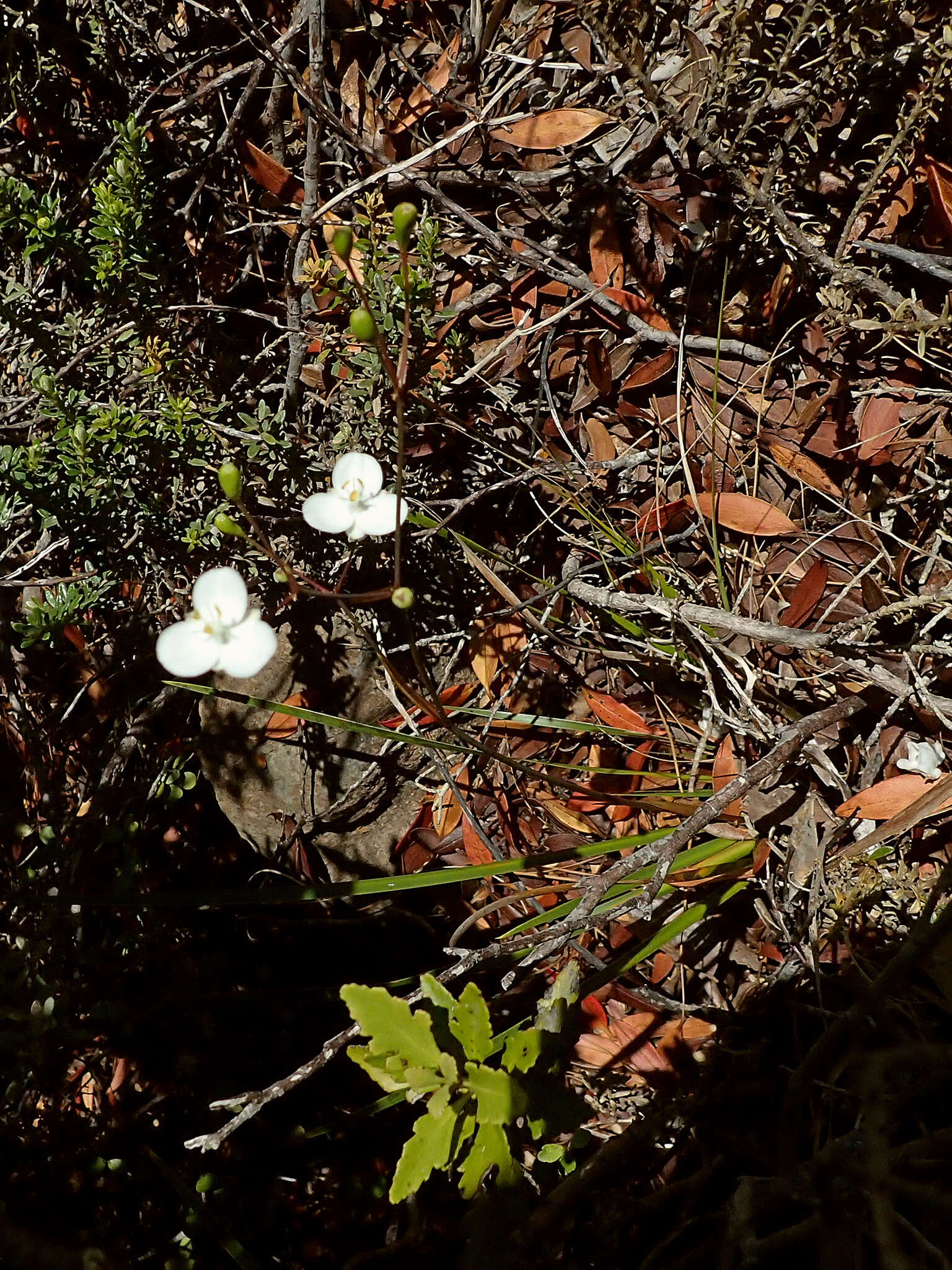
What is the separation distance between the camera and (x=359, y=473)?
1478 millimetres

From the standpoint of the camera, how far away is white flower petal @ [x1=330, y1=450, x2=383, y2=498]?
1469 millimetres

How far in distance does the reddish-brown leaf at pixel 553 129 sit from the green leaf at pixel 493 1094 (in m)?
1.73

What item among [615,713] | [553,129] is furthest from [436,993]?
[553,129]

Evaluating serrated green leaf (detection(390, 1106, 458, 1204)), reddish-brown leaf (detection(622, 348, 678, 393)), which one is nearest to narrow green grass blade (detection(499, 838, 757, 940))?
serrated green leaf (detection(390, 1106, 458, 1204))

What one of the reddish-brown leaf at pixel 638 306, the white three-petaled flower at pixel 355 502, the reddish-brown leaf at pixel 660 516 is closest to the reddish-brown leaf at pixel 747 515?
the reddish-brown leaf at pixel 660 516

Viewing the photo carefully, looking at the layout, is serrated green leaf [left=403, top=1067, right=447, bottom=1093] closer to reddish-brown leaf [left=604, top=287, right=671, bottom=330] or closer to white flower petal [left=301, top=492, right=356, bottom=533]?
white flower petal [left=301, top=492, right=356, bottom=533]

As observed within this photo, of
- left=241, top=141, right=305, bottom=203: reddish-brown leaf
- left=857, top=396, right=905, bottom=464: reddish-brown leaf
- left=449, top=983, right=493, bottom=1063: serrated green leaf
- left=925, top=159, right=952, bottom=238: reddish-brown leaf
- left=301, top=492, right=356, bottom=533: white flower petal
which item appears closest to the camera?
left=449, top=983, right=493, bottom=1063: serrated green leaf

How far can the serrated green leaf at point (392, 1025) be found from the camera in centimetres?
114

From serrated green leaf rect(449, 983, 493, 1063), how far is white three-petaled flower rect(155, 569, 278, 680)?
57 cm

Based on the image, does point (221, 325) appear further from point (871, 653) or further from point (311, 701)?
point (871, 653)

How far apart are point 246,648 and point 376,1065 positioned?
0.63 meters

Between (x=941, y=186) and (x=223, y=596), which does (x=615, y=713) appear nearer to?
(x=223, y=596)

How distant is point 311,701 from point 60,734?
0.70 metres

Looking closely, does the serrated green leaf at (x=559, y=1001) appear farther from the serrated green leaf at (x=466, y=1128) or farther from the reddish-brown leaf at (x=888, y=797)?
the reddish-brown leaf at (x=888, y=797)
